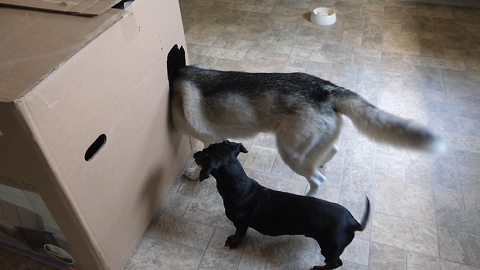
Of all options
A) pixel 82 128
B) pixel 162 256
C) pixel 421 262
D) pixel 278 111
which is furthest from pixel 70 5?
pixel 421 262

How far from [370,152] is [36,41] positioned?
1.69 meters

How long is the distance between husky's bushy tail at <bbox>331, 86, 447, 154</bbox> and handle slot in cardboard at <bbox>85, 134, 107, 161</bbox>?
3.01 ft

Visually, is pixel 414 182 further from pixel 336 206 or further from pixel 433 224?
pixel 336 206

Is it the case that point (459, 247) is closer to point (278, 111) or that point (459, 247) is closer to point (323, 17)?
point (278, 111)

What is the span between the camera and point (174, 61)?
1.67 meters

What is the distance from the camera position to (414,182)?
5.99 ft

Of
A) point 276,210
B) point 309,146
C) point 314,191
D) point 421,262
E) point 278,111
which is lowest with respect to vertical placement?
point 421,262

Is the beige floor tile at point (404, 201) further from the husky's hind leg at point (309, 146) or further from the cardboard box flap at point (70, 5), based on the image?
the cardboard box flap at point (70, 5)

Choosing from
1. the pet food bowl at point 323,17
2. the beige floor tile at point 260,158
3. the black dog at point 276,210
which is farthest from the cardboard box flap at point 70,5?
the pet food bowl at point 323,17

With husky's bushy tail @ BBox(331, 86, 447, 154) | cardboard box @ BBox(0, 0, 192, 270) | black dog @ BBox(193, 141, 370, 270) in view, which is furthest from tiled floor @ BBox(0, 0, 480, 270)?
husky's bushy tail @ BBox(331, 86, 447, 154)

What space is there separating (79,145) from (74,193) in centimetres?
17

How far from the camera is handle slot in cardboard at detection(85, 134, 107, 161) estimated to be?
1217 mm

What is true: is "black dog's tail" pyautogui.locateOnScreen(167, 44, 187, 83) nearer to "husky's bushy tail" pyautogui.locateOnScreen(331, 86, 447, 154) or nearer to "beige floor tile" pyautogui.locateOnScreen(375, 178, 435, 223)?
"husky's bushy tail" pyautogui.locateOnScreen(331, 86, 447, 154)

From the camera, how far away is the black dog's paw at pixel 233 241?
1.58 metres
